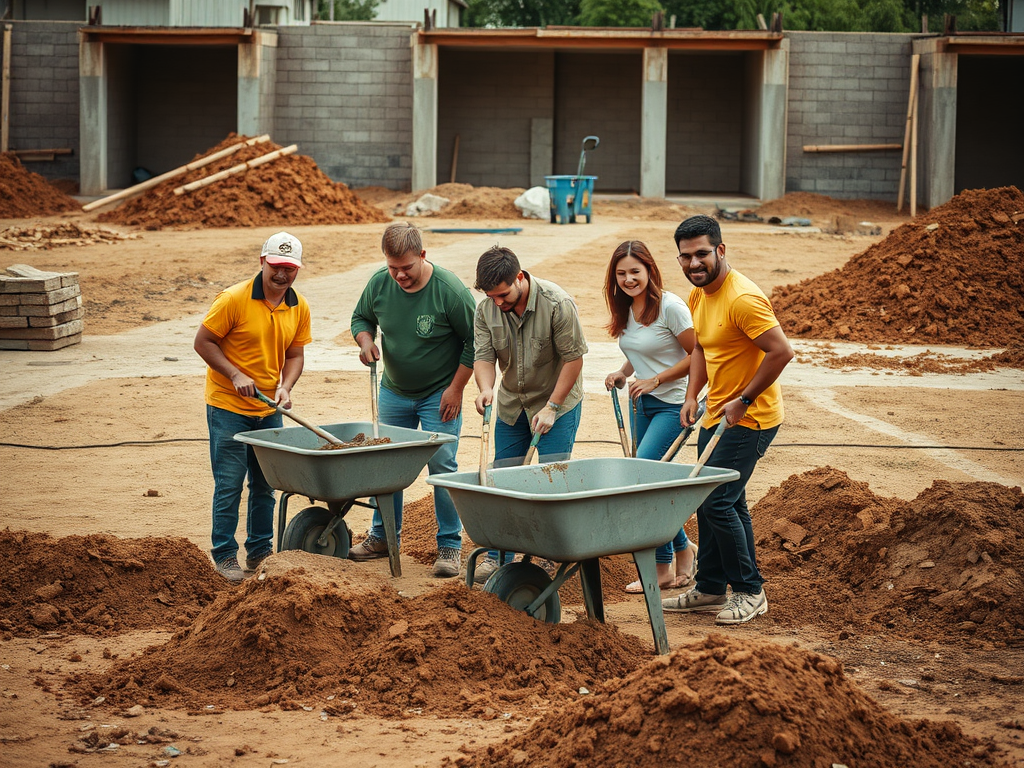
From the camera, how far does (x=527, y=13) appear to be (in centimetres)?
4378

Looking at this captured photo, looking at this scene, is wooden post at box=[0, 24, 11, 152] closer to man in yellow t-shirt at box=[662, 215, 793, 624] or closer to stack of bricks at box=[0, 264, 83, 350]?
stack of bricks at box=[0, 264, 83, 350]

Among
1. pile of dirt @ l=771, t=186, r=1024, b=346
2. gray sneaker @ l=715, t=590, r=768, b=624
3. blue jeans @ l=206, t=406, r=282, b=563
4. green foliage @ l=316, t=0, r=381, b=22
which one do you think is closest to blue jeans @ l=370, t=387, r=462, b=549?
blue jeans @ l=206, t=406, r=282, b=563

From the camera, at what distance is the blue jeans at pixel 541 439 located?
489 cm

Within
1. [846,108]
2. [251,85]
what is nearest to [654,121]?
[846,108]

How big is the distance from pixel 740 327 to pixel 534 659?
1545mm

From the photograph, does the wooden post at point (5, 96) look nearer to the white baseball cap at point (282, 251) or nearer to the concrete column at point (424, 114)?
the concrete column at point (424, 114)

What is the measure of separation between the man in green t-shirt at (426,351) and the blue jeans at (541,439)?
272 millimetres

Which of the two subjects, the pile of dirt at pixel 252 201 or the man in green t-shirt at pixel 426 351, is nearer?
the man in green t-shirt at pixel 426 351

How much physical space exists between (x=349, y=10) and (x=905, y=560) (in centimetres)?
4238

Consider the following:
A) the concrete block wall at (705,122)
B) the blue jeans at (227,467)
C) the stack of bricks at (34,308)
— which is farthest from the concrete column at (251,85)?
the blue jeans at (227,467)

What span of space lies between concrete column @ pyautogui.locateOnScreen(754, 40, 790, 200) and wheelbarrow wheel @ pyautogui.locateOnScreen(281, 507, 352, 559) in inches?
822

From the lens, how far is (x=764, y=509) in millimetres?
5883

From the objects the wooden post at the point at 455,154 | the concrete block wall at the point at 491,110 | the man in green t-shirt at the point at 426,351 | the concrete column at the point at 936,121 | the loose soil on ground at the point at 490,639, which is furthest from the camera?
the wooden post at the point at 455,154

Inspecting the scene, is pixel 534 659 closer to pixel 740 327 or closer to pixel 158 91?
pixel 740 327
